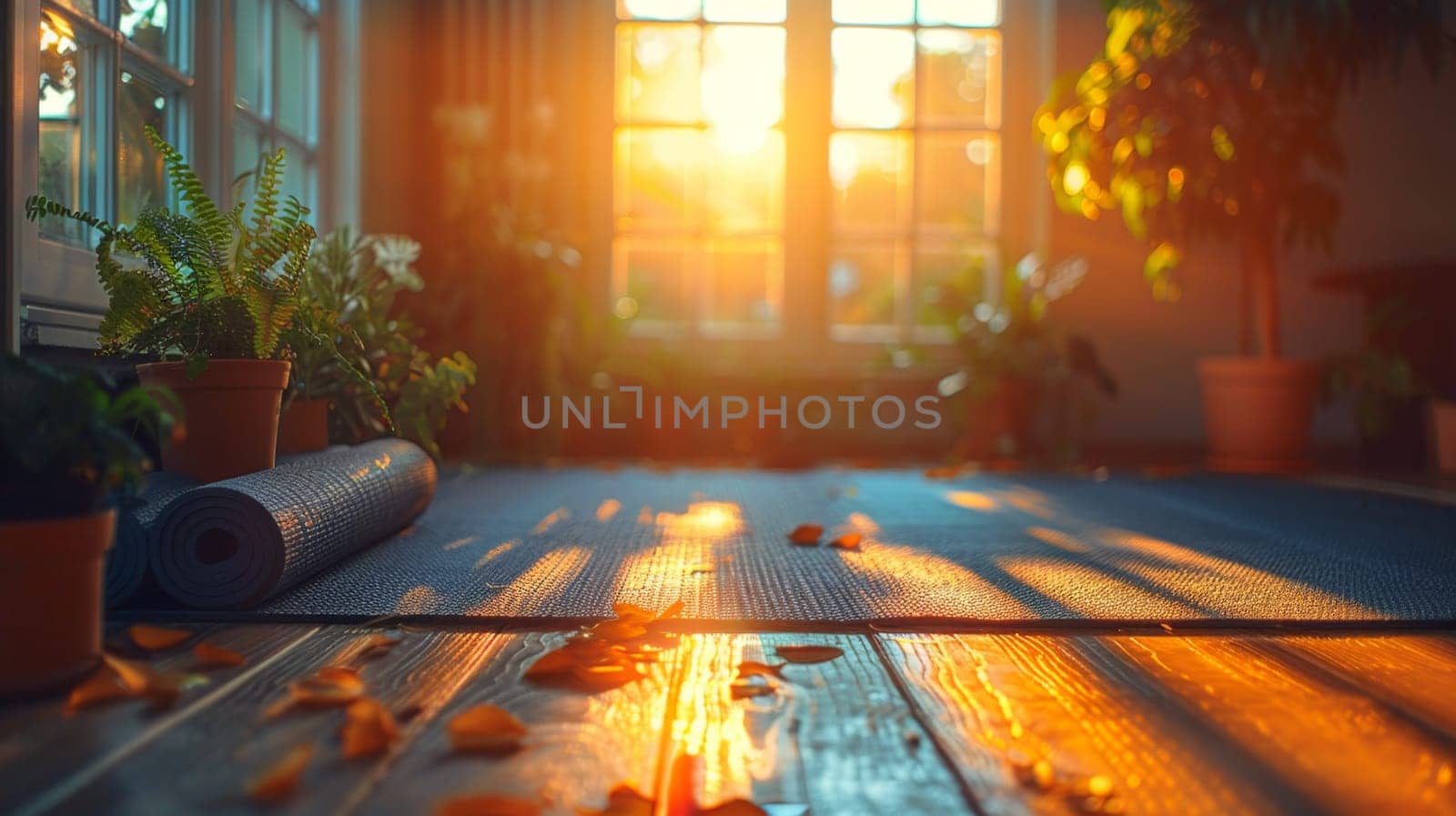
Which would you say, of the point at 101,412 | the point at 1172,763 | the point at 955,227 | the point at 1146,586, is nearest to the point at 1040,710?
the point at 1172,763

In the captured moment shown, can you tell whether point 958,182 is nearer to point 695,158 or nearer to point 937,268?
point 937,268

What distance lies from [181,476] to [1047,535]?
1491 mm

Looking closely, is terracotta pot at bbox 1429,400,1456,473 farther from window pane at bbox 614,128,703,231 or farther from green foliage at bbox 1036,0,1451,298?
window pane at bbox 614,128,703,231

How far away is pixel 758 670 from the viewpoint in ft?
3.43

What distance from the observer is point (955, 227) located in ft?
15.3

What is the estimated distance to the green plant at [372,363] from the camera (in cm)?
212

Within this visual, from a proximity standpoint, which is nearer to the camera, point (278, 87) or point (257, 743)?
point (257, 743)

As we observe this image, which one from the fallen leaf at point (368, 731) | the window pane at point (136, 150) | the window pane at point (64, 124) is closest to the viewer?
the fallen leaf at point (368, 731)

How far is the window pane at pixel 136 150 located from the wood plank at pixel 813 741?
1.63m

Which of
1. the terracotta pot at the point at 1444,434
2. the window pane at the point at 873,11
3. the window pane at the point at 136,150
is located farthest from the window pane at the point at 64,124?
the terracotta pot at the point at 1444,434

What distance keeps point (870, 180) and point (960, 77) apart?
0.58 metres

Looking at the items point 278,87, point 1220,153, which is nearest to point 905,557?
point 278,87

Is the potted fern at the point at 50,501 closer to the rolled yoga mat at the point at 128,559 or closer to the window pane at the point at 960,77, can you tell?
the rolled yoga mat at the point at 128,559

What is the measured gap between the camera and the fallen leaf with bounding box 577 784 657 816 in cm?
69
